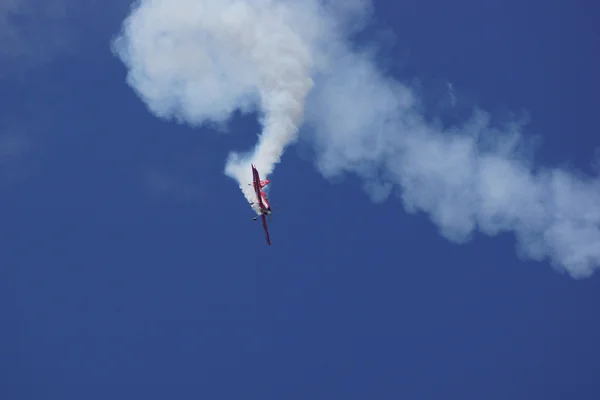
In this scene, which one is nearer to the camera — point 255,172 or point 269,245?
point 255,172

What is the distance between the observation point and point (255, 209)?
9512cm

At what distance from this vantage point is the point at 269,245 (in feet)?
328

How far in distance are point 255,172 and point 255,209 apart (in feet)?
16.4

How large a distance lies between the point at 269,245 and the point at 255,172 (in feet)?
35.9

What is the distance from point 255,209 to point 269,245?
19.8ft

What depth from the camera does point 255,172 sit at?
91250mm
